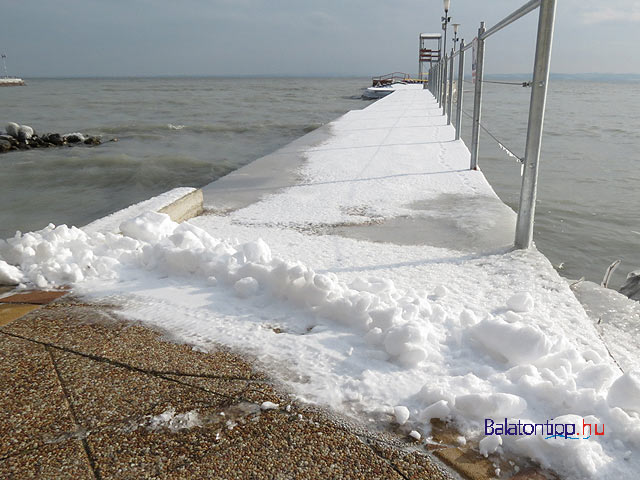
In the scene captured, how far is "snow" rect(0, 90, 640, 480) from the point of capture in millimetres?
1531

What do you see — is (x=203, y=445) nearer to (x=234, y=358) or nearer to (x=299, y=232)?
(x=234, y=358)

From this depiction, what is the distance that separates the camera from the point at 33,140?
13.7 m

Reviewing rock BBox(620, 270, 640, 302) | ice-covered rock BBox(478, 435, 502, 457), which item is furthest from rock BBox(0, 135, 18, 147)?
ice-covered rock BBox(478, 435, 502, 457)

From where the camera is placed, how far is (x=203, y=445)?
4.73 feet

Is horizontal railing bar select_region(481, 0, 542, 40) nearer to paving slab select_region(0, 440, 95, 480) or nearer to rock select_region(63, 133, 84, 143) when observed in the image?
paving slab select_region(0, 440, 95, 480)

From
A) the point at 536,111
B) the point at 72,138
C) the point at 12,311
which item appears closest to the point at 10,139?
the point at 72,138

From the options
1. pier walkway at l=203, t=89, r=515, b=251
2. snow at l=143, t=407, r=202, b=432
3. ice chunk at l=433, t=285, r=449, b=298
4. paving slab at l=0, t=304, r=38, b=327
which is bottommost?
pier walkway at l=203, t=89, r=515, b=251

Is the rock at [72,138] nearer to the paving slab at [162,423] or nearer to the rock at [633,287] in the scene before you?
the paving slab at [162,423]

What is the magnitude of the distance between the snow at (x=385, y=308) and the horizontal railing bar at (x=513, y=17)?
138 centimetres

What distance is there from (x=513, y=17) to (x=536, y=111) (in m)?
1.30

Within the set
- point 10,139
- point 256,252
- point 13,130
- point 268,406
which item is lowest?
point 10,139

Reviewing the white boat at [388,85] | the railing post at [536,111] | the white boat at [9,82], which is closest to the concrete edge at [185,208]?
the railing post at [536,111]

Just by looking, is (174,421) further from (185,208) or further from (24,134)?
(24,134)

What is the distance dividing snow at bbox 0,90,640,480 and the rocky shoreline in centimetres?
1153
